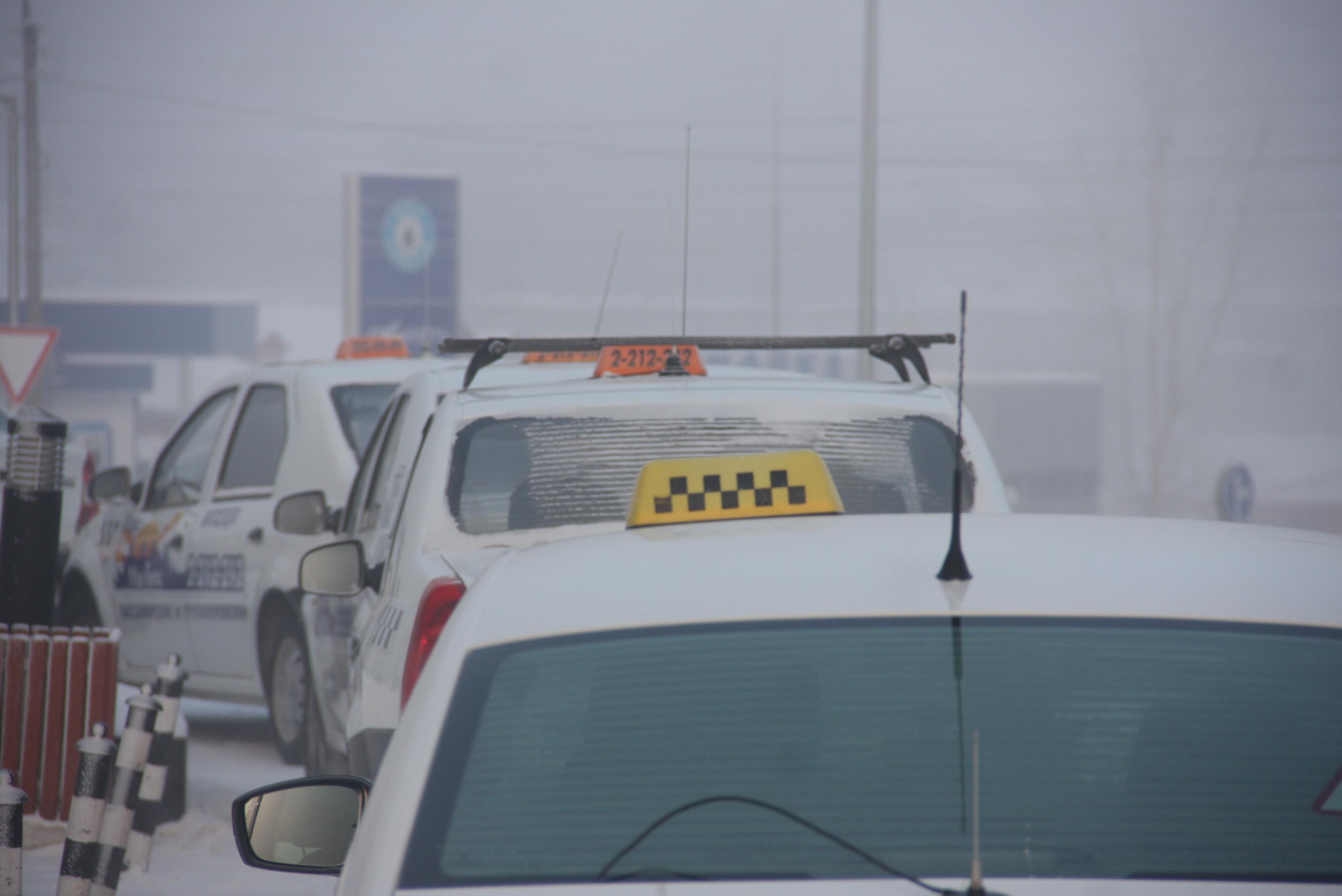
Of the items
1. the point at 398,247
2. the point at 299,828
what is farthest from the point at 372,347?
the point at 398,247

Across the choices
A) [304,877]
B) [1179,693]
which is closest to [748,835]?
[1179,693]

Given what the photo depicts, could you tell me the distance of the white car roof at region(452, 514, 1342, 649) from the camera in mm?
2139

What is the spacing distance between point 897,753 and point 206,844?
5.42 meters

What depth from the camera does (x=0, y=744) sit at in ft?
21.9

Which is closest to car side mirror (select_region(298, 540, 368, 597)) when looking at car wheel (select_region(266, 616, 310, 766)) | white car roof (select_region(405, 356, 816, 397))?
white car roof (select_region(405, 356, 816, 397))

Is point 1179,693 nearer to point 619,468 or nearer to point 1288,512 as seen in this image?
point 619,468

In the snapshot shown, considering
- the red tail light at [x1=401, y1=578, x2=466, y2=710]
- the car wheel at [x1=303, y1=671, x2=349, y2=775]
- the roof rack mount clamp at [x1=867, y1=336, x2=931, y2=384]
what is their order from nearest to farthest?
the red tail light at [x1=401, y1=578, x2=466, y2=710], the roof rack mount clamp at [x1=867, y1=336, x2=931, y2=384], the car wheel at [x1=303, y1=671, x2=349, y2=775]

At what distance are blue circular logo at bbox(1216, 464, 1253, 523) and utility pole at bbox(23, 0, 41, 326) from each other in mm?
23663

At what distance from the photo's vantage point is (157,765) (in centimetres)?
665

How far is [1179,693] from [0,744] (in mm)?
5679

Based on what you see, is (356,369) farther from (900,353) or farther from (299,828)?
(299,828)

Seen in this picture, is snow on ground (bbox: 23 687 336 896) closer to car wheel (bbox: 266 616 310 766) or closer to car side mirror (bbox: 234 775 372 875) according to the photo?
car wheel (bbox: 266 616 310 766)

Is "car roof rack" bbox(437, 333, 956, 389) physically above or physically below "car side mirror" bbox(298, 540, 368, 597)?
above

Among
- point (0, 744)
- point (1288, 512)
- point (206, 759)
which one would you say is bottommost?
point (1288, 512)
